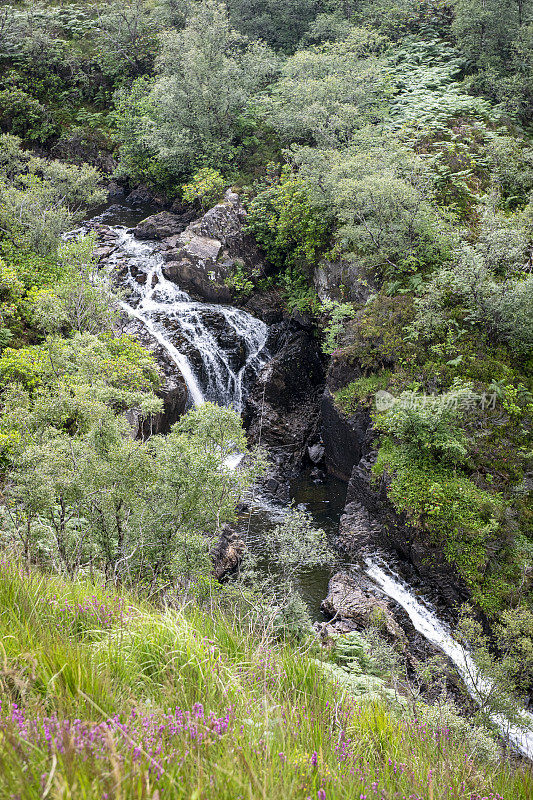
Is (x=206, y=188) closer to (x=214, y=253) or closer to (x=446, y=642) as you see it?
(x=214, y=253)

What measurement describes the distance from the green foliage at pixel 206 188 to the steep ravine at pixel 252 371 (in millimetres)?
731

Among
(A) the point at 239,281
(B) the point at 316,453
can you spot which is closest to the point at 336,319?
(B) the point at 316,453

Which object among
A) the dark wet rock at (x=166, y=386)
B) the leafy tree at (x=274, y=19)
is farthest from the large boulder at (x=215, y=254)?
the leafy tree at (x=274, y=19)

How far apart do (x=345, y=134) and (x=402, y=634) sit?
15.7 meters

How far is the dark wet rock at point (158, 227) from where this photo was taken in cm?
1894

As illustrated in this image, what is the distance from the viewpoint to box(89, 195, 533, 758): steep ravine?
10984mm

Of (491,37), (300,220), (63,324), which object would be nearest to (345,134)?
(300,220)

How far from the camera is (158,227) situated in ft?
62.6

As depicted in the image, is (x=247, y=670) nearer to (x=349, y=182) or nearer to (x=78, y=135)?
(x=349, y=182)

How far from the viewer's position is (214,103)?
63.4ft

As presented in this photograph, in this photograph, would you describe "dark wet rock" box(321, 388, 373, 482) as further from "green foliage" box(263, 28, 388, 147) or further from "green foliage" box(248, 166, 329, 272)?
"green foliage" box(263, 28, 388, 147)

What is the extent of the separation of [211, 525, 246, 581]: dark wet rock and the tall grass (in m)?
6.26

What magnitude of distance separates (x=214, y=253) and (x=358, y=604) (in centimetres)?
1261

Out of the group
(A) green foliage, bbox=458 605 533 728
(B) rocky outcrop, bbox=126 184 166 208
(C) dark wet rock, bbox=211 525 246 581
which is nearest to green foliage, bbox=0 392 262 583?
(C) dark wet rock, bbox=211 525 246 581
